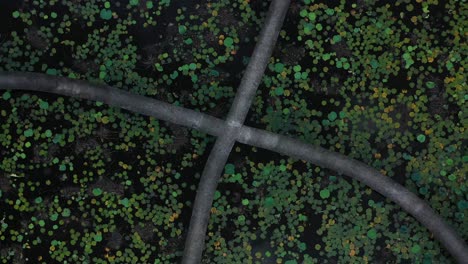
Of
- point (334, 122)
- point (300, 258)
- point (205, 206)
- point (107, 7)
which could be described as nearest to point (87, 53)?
point (107, 7)

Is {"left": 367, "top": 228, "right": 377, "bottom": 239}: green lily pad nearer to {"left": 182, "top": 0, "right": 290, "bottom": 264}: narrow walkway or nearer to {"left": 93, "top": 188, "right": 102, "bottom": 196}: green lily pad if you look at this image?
{"left": 182, "top": 0, "right": 290, "bottom": 264}: narrow walkway

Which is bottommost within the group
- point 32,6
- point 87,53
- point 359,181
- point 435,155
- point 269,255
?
point 269,255

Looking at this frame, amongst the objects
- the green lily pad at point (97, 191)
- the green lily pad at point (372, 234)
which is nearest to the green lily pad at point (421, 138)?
the green lily pad at point (372, 234)

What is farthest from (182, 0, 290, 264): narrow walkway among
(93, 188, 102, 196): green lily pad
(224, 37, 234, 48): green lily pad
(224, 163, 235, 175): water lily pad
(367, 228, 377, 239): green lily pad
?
(367, 228, 377, 239): green lily pad

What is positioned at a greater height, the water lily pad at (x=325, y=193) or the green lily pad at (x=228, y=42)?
the green lily pad at (x=228, y=42)

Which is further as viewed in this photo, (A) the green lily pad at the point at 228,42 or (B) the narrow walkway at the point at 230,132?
(A) the green lily pad at the point at 228,42

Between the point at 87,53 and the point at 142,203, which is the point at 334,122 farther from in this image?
the point at 87,53

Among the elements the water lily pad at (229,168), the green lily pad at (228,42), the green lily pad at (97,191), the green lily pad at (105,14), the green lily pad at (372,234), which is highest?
the green lily pad at (105,14)

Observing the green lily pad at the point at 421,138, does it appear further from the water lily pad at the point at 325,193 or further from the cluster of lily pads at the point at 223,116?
the water lily pad at the point at 325,193
